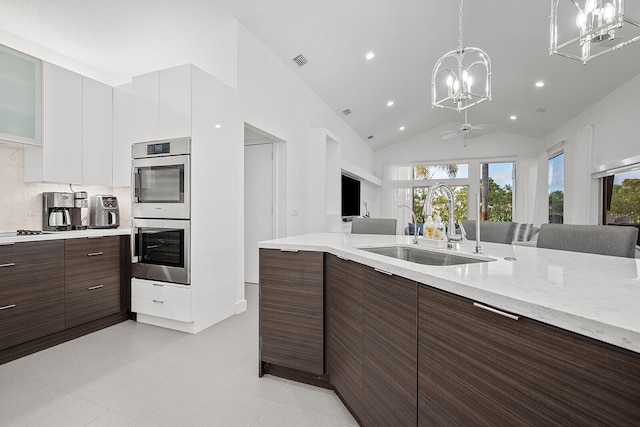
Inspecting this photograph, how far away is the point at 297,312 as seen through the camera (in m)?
1.84

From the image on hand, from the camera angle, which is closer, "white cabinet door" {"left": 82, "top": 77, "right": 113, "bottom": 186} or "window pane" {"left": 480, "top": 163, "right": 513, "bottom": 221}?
"white cabinet door" {"left": 82, "top": 77, "right": 113, "bottom": 186}

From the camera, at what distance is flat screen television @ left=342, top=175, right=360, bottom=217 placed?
6.32 metres

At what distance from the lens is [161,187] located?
281cm

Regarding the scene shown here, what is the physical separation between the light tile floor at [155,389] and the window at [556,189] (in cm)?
681

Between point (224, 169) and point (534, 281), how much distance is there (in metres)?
2.73

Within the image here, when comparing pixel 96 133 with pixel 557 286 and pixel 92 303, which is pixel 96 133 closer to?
pixel 92 303

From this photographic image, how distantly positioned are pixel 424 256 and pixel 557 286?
93 cm

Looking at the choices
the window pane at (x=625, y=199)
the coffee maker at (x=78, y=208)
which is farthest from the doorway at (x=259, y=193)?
the window pane at (x=625, y=199)

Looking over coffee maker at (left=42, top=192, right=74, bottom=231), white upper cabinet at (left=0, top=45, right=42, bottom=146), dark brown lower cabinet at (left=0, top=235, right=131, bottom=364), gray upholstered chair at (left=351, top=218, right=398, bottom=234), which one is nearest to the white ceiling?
white upper cabinet at (left=0, top=45, right=42, bottom=146)

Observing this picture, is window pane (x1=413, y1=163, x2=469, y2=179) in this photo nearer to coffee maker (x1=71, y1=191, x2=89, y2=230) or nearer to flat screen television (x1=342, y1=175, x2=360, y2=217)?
flat screen television (x1=342, y1=175, x2=360, y2=217)

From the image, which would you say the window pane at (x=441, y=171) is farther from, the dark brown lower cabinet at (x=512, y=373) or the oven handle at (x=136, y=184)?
the dark brown lower cabinet at (x=512, y=373)

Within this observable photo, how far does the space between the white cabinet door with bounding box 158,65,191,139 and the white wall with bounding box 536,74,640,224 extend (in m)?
5.28

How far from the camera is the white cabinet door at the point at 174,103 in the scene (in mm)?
2680

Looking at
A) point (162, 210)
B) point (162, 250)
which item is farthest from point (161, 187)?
point (162, 250)
